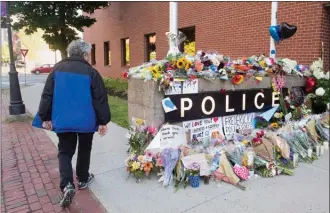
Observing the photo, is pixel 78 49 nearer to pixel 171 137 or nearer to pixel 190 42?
pixel 171 137

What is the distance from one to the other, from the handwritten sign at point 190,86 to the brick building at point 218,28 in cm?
348

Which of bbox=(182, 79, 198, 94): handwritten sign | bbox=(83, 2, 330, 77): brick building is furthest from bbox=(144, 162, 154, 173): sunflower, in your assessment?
bbox=(83, 2, 330, 77): brick building

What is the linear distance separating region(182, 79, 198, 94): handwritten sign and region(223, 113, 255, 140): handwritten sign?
750mm

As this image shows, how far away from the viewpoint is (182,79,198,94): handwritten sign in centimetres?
387

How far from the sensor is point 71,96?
9.75 feet

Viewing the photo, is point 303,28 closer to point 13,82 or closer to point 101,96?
point 101,96

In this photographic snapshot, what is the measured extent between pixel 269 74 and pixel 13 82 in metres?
6.34

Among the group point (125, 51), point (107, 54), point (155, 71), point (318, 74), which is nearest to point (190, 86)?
point (155, 71)

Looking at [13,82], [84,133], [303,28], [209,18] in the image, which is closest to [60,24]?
[13,82]

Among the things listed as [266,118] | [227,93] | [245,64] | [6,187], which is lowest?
[6,187]

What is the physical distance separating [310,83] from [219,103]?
233 cm

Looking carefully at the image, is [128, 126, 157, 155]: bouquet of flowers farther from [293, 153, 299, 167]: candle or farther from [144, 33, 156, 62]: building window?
[144, 33, 156, 62]: building window

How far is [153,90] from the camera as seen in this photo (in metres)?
3.70

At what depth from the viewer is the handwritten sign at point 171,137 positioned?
12.4 ft
